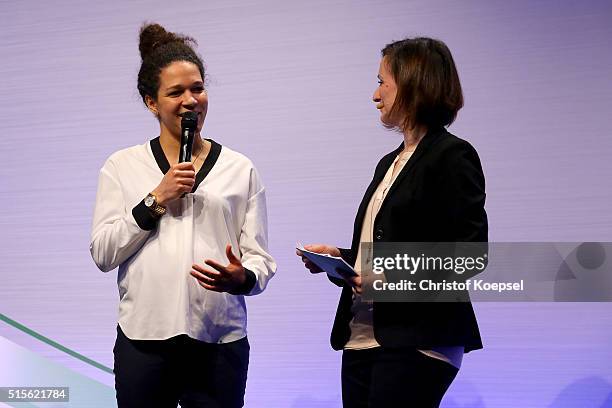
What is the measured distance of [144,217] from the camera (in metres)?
2.07

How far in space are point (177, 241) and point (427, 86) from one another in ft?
2.47

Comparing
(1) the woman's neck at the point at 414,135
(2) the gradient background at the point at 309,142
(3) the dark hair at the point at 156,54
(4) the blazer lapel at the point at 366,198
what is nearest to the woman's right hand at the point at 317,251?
(4) the blazer lapel at the point at 366,198

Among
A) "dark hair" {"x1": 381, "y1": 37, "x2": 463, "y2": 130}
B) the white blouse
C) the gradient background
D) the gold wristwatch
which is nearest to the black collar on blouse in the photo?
the white blouse

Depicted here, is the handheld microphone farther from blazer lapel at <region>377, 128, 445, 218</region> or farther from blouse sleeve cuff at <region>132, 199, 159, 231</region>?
blazer lapel at <region>377, 128, 445, 218</region>

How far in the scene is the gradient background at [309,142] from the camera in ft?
10.1

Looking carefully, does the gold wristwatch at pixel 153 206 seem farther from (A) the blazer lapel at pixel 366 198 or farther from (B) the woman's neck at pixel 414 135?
(B) the woman's neck at pixel 414 135

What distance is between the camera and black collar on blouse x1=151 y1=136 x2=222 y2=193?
219 cm

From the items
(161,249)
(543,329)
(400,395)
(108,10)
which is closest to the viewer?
(400,395)

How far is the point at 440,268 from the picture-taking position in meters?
1.89

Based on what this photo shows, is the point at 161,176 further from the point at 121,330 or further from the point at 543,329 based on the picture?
the point at 543,329

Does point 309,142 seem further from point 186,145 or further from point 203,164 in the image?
point 186,145

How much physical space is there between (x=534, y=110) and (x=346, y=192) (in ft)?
2.60

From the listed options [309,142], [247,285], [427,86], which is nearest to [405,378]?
[247,285]

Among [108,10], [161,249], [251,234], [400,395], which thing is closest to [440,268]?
[400,395]
